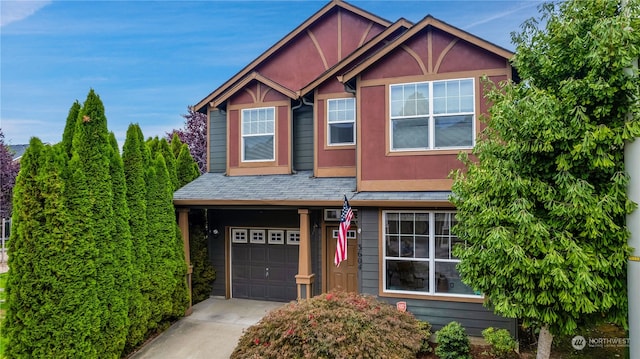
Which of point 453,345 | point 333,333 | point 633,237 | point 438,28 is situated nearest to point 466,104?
point 438,28

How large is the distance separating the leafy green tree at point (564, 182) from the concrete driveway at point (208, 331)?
17.9ft

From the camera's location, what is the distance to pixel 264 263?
10.7m

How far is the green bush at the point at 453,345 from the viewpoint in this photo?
640 centimetres

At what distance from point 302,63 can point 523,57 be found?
7257mm

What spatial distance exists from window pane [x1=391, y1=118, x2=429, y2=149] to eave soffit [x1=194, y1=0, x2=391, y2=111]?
4161 mm

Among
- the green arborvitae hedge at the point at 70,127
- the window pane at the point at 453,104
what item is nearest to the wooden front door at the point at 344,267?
the window pane at the point at 453,104

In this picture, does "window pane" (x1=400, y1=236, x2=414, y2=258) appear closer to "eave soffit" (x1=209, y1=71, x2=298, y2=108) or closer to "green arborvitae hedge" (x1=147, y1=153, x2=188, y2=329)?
"eave soffit" (x1=209, y1=71, x2=298, y2=108)

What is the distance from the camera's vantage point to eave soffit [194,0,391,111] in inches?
423

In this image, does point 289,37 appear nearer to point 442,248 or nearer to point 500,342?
point 442,248

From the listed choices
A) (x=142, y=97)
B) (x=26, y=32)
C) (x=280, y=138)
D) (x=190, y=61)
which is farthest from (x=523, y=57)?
(x=142, y=97)

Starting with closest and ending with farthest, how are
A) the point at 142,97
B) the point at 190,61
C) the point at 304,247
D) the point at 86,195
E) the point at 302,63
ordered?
1. the point at 86,195
2. the point at 304,247
3. the point at 302,63
4. the point at 190,61
5. the point at 142,97

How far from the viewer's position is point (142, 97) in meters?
27.2

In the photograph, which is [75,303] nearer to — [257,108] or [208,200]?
[208,200]

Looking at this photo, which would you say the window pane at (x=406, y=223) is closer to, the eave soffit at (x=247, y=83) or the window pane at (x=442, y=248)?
the window pane at (x=442, y=248)
